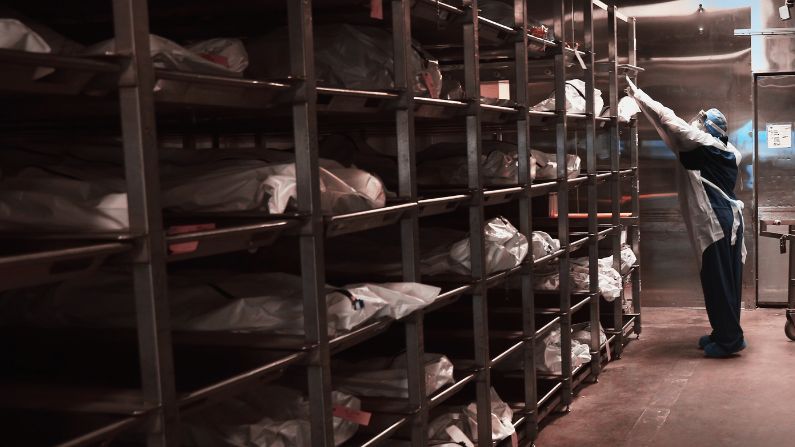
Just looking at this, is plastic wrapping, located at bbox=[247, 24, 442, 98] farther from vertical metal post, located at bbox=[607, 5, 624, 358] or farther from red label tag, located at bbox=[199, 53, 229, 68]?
vertical metal post, located at bbox=[607, 5, 624, 358]

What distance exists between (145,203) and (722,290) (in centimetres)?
555

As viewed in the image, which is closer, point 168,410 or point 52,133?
point 168,410

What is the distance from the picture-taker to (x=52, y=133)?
12.3ft

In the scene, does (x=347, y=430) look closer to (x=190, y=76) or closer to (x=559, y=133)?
(x=190, y=76)

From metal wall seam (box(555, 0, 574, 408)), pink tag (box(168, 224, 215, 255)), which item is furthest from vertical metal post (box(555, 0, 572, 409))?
pink tag (box(168, 224, 215, 255))

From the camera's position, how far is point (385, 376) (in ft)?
11.6

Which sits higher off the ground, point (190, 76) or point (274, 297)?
point (190, 76)

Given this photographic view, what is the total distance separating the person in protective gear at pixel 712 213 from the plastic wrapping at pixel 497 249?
2574 mm

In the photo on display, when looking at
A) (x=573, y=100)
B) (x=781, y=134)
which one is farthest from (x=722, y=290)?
(x=781, y=134)

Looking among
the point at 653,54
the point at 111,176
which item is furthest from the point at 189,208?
the point at 653,54

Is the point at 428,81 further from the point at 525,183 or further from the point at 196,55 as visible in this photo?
the point at 196,55

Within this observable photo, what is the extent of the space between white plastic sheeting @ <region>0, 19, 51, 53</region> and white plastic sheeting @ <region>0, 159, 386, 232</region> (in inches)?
15.1

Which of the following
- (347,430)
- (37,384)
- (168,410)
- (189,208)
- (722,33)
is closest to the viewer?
(168,410)

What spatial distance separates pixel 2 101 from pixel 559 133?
340 centimetres
